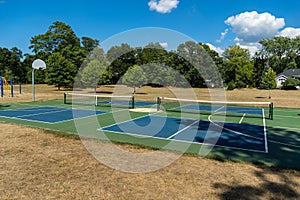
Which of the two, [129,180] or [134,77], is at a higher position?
[134,77]

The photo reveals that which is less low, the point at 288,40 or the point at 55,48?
the point at 288,40

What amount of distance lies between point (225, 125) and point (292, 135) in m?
2.73

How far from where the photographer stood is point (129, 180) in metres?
4.67

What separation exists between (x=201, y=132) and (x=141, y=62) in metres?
41.4

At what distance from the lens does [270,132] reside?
9.49 m

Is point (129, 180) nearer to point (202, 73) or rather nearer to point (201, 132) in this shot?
point (201, 132)

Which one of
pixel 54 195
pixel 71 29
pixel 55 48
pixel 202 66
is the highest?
pixel 71 29

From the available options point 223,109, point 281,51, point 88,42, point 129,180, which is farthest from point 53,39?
point 281,51

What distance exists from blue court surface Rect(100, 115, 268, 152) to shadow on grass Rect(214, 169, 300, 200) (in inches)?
95.5

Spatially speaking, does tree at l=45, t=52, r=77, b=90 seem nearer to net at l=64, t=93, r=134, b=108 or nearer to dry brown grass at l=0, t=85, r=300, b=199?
net at l=64, t=93, r=134, b=108

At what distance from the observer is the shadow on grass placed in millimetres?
4004

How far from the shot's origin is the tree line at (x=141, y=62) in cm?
3088

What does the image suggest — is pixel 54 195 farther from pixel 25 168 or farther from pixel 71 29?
pixel 71 29

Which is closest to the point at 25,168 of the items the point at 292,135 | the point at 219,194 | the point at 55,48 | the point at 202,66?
the point at 219,194
